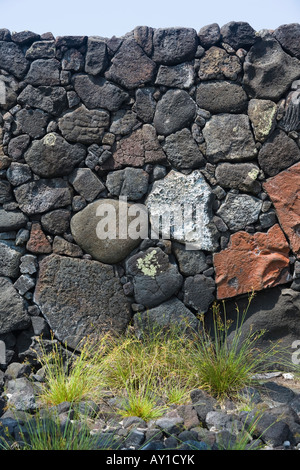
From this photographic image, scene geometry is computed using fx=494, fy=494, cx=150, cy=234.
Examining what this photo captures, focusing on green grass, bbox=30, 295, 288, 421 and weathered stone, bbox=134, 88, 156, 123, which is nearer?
green grass, bbox=30, 295, 288, 421

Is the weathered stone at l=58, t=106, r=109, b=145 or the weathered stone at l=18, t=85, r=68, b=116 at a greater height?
the weathered stone at l=18, t=85, r=68, b=116

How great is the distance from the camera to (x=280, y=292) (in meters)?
4.46

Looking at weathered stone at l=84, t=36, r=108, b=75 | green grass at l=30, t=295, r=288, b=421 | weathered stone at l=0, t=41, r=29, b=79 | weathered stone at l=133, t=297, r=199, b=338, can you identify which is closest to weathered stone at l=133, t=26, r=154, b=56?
weathered stone at l=84, t=36, r=108, b=75

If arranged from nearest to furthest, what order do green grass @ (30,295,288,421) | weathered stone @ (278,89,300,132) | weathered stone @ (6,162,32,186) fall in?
green grass @ (30,295,288,421), weathered stone @ (278,89,300,132), weathered stone @ (6,162,32,186)

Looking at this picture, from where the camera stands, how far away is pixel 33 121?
442 cm

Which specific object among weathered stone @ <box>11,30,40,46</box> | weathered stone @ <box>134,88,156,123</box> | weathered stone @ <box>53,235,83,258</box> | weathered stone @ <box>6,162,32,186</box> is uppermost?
weathered stone @ <box>11,30,40,46</box>

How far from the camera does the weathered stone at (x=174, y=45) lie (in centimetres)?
435

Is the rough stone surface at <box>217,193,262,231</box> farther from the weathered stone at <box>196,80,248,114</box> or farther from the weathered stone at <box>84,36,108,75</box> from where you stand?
the weathered stone at <box>84,36,108,75</box>

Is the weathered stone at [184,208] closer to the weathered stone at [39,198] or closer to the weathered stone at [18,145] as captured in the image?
the weathered stone at [39,198]

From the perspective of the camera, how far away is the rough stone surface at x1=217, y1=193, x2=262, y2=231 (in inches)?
174

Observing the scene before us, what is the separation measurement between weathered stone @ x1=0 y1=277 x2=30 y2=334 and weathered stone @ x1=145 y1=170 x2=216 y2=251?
1.38 metres

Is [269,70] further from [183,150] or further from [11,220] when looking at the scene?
[11,220]
